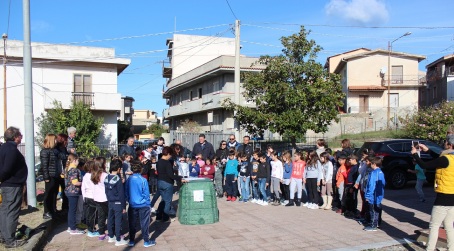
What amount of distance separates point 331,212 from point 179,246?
464cm

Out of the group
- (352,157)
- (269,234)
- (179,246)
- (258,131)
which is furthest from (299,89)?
(179,246)

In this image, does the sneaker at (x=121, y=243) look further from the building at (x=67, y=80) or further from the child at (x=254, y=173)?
the building at (x=67, y=80)

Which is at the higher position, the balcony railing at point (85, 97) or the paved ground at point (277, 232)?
the balcony railing at point (85, 97)

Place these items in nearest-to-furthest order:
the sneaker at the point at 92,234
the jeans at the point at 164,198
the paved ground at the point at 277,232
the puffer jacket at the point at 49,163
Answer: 1. the paved ground at the point at 277,232
2. the sneaker at the point at 92,234
3. the puffer jacket at the point at 49,163
4. the jeans at the point at 164,198

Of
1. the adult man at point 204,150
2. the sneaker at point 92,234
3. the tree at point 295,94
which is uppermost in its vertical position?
the tree at point 295,94

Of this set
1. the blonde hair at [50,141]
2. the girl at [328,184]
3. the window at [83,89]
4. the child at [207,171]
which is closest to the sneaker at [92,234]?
the blonde hair at [50,141]

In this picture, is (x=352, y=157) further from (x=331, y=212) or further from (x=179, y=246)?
(x=179, y=246)

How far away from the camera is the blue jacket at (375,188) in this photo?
799cm

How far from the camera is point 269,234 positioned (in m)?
7.70

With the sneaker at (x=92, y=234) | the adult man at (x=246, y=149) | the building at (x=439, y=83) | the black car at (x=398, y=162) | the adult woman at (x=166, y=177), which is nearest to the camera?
the sneaker at (x=92, y=234)

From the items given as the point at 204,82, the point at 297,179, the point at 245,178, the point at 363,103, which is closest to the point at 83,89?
the point at 204,82

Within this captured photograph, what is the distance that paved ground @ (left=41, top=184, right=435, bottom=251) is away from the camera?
6977 mm

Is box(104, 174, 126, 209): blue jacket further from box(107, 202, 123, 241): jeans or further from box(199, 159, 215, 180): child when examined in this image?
box(199, 159, 215, 180): child

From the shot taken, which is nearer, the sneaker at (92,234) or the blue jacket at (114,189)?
the blue jacket at (114,189)
